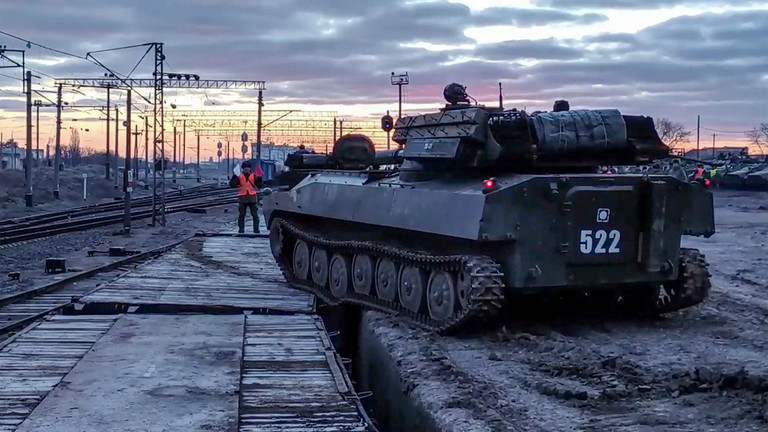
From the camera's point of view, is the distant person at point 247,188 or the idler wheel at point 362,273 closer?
the idler wheel at point 362,273

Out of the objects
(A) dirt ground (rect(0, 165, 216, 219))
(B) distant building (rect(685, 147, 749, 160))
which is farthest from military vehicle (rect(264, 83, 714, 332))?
(B) distant building (rect(685, 147, 749, 160))

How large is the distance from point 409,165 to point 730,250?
12336 mm

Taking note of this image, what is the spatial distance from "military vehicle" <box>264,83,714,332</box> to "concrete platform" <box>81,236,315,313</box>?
3.94 feet

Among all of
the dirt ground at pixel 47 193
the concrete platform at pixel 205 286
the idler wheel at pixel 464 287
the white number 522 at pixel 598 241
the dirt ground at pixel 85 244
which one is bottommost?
the dirt ground at pixel 47 193

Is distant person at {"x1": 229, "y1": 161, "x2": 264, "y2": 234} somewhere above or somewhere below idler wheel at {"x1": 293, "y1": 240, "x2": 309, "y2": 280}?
above

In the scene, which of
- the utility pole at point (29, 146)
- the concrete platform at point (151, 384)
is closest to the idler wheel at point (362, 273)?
the concrete platform at point (151, 384)

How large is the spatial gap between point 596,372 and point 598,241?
2042 millimetres

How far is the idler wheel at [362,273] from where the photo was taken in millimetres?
12312

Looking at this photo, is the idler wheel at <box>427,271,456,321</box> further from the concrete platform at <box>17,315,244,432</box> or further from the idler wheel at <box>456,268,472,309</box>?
the concrete platform at <box>17,315,244,432</box>

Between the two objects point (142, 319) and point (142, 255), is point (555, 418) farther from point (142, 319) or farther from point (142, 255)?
point (142, 255)

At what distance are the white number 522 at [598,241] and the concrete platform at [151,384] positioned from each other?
11.5 ft

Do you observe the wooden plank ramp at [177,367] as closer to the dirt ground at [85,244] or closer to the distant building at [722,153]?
the dirt ground at [85,244]

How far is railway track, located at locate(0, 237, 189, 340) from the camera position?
1174 cm

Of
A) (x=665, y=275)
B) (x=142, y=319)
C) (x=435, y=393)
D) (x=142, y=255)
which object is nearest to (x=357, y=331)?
(x=142, y=319)
